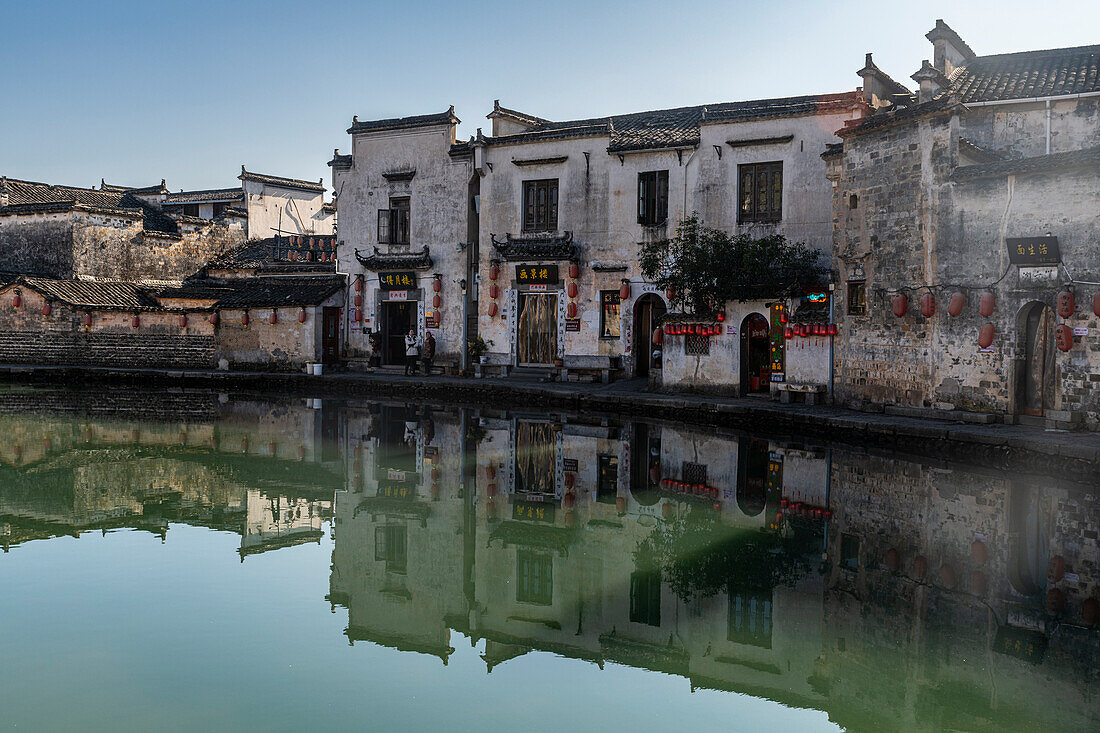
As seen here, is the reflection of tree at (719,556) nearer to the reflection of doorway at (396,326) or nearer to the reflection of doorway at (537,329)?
the reflection of doorway at (537,329)

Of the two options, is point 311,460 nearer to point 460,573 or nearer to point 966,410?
point 460,573

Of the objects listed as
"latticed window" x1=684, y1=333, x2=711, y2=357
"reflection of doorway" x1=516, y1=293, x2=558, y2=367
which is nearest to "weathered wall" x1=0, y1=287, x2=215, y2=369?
"reflection of doorway" x1=516, y1=293, x2=558, y2=367

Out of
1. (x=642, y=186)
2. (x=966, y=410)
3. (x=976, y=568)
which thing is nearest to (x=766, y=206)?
(x=642, y=186)

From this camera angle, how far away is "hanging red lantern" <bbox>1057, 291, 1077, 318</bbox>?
1344 cm

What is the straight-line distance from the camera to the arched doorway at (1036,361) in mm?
14609

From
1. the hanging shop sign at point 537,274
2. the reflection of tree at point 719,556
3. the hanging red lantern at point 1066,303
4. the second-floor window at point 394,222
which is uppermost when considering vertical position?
the second-floor window at point 394,222

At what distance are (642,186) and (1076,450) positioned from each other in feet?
48.2

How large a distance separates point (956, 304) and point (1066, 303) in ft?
5.82

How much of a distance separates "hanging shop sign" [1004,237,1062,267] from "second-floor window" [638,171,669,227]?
35.3ft

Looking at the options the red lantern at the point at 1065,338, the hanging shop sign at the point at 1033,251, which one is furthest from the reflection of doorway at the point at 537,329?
the red lantern at the point at 1065,338

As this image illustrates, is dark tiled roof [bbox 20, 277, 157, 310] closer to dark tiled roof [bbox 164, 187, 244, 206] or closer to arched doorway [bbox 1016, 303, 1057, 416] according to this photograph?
dark tiled roof [bbox 164, 187, 244, 206]

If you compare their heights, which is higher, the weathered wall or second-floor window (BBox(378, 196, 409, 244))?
second-floor window (BBox(378, 196, 409, 244))

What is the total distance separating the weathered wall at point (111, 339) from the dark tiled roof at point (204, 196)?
11986 millimetres

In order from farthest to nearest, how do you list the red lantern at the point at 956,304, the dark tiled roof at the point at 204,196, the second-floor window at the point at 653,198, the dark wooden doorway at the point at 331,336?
the dark tiled roof at the point at 204,196, the dark wooden doorway at the point at 331,336, the second-floor window at the point at 653,198, the red lantern at the point at 956,304
